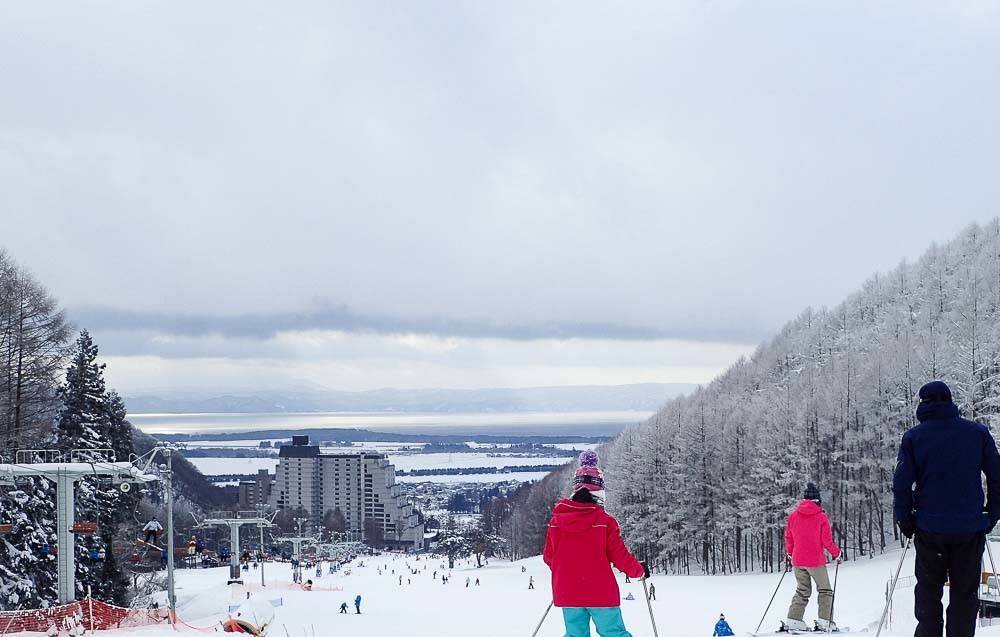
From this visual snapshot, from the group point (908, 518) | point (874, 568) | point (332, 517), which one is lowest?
A: point (332, 517)

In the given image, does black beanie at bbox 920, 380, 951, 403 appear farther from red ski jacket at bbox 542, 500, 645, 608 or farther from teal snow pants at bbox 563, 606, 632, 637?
teal snow pants at bbox 563, 606, 632, 637

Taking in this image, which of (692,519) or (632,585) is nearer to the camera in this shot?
(632,585)

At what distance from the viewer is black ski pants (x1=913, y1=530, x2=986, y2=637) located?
249 inches

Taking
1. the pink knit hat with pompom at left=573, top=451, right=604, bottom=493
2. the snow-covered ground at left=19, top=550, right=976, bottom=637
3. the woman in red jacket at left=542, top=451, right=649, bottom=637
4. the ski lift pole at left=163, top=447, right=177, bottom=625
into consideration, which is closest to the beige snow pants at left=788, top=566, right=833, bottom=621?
the snow-covered ground at left=19, top=550, right=976, bottom=637

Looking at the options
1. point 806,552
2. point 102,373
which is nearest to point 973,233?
point 102,373

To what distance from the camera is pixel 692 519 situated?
60438 mm

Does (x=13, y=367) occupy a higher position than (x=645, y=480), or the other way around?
(x=13, y=367)

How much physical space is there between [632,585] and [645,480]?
61.4 feet

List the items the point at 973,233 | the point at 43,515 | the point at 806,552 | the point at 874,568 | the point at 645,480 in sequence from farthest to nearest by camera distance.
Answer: the point at 973,233
the point at 645,480
the point at 874,568
the point at 43,515
the point at 806,552

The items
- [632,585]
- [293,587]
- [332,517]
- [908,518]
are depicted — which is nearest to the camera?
[908,518]

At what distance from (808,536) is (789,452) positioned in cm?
4649

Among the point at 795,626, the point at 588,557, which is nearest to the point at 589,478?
the point at 588,557

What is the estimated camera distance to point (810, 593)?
11.2 metres

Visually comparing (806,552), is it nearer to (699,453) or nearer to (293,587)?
(293,587)
